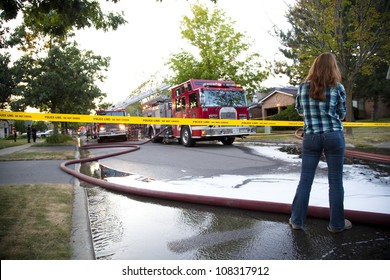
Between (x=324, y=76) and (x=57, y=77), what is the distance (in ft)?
61.2

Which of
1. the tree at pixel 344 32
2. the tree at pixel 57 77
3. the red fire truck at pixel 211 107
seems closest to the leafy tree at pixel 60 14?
the red fire truck at pixel 211 107

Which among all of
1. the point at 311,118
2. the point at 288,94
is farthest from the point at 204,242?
the point at 288,94

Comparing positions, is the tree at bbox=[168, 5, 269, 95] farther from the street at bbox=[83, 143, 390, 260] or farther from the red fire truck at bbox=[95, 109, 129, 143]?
the street at bbox=[83, 143, 390, 260]

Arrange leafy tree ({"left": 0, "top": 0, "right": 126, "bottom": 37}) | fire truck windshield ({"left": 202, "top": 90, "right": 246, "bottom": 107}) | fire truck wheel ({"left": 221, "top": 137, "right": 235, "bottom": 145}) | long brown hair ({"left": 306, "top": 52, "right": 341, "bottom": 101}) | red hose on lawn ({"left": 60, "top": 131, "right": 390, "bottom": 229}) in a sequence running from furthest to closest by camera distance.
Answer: fire truck wheel ({"left": 221, "top": 137, "right": 235, "bottom": 145}) < fire truck windshield ({"left": 202, "top": 90, "right": 246, "bottom": 107}) < leafy tree ({"left": 0, "top": 0, "right": 126, "bottom": 37}) < red hose on lawn ({"left": 60, "top": 131, "right": 390, "bottom": 229}) < long brown hair ({"left": 306, "top": 52, "right": 341, "bottom": 101})

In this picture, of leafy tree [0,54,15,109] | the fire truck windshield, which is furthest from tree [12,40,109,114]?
the fire truck windshield

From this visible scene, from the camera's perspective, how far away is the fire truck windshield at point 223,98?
1309cm

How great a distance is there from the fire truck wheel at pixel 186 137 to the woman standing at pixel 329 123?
10522 millimetres

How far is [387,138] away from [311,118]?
12.0 meters

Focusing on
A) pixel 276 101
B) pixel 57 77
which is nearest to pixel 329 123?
pixel 57 77

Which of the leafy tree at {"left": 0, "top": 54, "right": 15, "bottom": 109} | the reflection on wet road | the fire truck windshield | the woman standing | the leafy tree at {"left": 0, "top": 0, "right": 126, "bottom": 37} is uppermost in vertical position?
the leafy tree at {"left": 0, "top": 54, "right": 15, "bottom": 109}

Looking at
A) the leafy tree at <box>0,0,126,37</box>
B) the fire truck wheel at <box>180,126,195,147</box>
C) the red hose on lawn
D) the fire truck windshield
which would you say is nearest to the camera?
the red hose on lawn

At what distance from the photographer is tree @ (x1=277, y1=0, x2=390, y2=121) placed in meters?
13.1

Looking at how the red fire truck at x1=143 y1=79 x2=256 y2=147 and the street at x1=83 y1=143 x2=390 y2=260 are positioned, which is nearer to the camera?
the street at x1=83 y1=143 x2=390 y2=260

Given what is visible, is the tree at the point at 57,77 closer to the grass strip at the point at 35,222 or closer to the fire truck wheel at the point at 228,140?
the fire truck wheel at the point at 228,140
